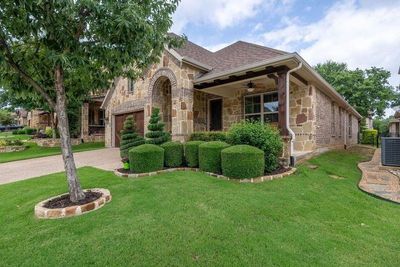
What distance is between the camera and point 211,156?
20.1 ft

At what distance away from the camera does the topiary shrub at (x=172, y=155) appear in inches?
268

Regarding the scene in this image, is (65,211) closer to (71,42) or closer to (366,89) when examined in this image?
(71,42)

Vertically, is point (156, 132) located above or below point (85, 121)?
below

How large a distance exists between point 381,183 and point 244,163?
3.49m

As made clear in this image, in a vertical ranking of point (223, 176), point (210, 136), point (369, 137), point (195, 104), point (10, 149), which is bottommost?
point (223, 176)

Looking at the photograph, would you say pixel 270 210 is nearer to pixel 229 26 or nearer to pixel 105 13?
pixel 105 13

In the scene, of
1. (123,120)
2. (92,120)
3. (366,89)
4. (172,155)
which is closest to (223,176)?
(172,155)

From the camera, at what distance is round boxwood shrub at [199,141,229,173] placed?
609cm

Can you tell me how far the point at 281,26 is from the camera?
12.4m

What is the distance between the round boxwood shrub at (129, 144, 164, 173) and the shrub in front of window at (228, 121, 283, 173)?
2.26 metres

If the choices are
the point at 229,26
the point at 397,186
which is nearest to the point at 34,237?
the point at 397,186

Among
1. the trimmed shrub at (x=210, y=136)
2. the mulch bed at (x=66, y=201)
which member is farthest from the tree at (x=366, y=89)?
the mulch bed at (x=66, y=201)

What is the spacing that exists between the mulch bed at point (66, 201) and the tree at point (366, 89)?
2434 centimetres

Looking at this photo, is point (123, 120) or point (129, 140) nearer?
point (129, 140)
